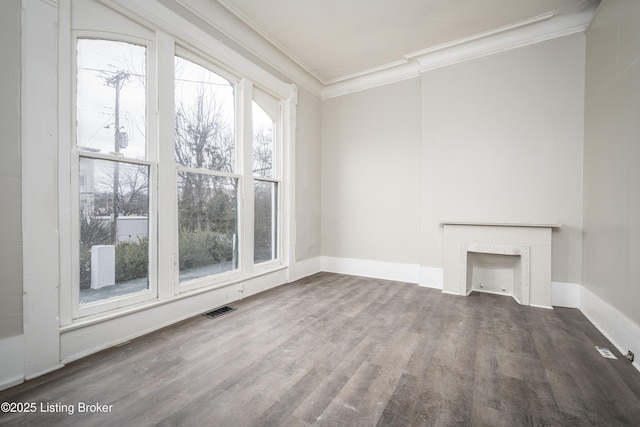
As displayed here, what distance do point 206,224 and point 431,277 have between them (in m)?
3.11

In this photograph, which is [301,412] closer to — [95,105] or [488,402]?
[488,402]

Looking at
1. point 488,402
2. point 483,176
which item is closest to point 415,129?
point 483,176

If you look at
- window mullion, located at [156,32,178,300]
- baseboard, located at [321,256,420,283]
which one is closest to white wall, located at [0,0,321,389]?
window mullion, located at [156,32,178,300]

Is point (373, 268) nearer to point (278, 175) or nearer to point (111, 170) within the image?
point (278, 175)

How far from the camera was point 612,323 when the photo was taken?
231 centimetres

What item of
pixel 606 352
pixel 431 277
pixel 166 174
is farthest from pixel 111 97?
pixel 606 352

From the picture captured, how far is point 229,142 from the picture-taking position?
128 inches

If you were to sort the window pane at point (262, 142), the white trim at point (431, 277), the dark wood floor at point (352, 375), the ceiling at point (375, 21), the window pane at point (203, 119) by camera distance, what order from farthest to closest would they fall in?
the white trim at point (431, 277) → the window pane at point (262, 142) → the ceiling at point (375, 21) → the window pane at point (203, 119) → the dark wood floor at point (352, 375)

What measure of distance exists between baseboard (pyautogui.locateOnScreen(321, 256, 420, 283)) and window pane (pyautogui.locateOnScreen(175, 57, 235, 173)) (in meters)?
2.50

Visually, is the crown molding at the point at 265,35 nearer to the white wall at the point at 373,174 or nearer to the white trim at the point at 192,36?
the white trim at the point at 192,36

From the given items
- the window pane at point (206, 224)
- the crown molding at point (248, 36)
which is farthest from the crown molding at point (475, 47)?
the window pane at point (206, 224)

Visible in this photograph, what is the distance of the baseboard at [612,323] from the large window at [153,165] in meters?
3.54

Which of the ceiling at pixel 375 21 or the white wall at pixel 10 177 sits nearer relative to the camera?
the white wall at pixel 10 177

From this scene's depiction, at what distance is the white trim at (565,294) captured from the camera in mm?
3102
